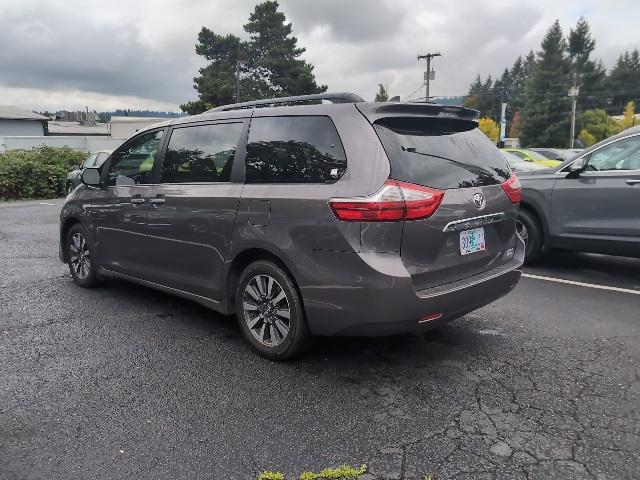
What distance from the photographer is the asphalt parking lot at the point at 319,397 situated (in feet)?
8.34

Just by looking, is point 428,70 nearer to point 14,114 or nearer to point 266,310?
point 14,114

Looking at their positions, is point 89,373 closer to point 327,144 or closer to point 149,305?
point 149,305

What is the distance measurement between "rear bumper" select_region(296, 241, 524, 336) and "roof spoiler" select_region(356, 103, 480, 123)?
0.93m

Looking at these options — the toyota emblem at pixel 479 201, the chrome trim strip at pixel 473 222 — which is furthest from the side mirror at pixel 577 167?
the toyota emblem at pixel 479 201

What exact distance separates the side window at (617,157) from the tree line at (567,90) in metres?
63.6

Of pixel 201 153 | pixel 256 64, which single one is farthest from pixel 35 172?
pixel 256 64

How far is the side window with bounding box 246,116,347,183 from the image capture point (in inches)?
130

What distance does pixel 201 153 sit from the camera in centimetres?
418

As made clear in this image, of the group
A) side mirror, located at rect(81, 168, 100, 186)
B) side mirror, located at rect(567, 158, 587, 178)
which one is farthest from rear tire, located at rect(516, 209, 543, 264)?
side mirror, located at rect(81, 168, 100, 186)

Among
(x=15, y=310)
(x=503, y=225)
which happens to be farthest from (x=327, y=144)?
(x=15, y=310)

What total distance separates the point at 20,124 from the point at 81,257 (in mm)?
53657

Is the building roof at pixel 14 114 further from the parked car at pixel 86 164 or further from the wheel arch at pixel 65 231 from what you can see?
the wheel arch at pixel 65 231

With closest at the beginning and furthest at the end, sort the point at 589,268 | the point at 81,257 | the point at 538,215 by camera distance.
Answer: the point at 81,257
the point at 538,215
the point at 589,268

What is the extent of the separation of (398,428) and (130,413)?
154 cm
